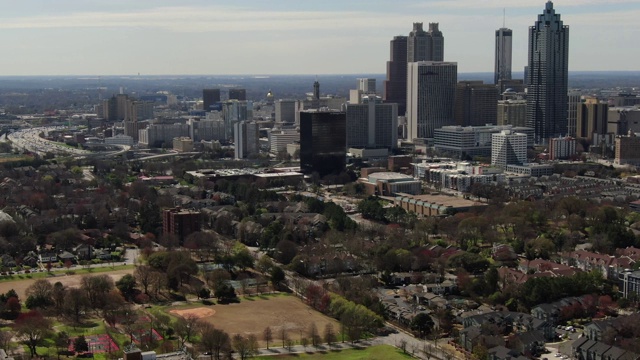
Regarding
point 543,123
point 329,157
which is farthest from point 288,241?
point 543,123

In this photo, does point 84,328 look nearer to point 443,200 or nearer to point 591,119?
point 443,200

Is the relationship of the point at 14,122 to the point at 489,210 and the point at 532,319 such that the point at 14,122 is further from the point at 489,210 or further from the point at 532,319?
the point at 532,319

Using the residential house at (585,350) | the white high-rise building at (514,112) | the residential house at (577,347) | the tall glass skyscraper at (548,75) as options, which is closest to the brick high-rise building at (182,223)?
the residential house at (577,347)

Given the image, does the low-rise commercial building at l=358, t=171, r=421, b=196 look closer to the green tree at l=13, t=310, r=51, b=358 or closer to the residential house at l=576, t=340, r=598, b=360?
the residential house at l=576, t=340, r=598, b=360

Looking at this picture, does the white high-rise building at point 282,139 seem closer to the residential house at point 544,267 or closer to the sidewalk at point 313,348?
the residential house at point 544,267

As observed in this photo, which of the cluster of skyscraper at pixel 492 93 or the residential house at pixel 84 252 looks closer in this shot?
the residential house at pixel 84 252

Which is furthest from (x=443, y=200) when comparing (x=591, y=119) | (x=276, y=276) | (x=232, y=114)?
(x=232, y=114)

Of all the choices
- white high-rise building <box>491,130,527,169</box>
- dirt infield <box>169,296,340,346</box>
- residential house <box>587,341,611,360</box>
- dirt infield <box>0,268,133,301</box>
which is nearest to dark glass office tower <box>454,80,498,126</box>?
white high-rise building <box>491,130,527,169</box>
